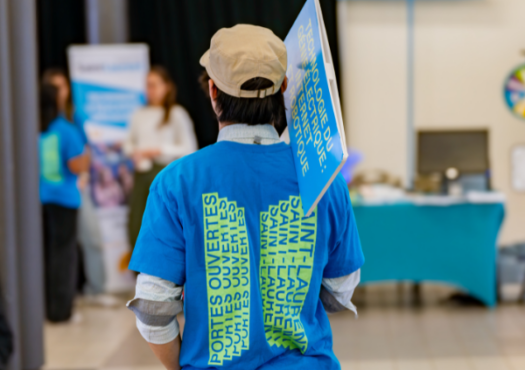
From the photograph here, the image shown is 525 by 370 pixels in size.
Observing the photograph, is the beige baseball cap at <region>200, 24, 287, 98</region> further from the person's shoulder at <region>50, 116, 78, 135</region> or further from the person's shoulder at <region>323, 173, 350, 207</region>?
the person's shoulder at <region>50, 116, 78, 135</region>

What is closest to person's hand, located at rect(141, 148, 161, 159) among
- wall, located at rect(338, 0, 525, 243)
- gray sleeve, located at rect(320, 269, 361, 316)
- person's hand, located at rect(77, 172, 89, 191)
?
person's hand, located at rect(77, 172, 89, 191)

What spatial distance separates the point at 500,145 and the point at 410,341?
2.73 meters

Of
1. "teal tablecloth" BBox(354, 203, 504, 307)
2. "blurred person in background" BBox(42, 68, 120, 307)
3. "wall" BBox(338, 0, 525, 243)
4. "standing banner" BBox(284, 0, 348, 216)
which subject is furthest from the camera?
"wall" BBox(338, 0, 525, 243)

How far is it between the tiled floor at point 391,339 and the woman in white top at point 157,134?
3.37 ft

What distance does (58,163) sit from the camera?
12.6ft

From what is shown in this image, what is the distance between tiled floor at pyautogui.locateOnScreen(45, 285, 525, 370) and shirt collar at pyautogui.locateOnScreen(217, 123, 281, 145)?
222 cm

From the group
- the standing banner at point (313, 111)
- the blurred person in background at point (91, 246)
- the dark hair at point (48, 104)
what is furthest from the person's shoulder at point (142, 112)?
the standing banner at point (313, 111)

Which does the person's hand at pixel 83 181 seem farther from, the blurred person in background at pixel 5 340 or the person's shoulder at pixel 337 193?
the person's shoulder at pixel 337 193

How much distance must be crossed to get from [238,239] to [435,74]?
4896mm

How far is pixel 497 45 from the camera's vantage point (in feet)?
17.8

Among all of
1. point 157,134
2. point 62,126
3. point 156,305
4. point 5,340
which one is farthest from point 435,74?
point 156,305

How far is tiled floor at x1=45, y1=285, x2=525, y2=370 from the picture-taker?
3.09 metres

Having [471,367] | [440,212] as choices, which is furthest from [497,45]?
[471,367]

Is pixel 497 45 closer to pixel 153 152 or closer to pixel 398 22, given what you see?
pixel 398 22
